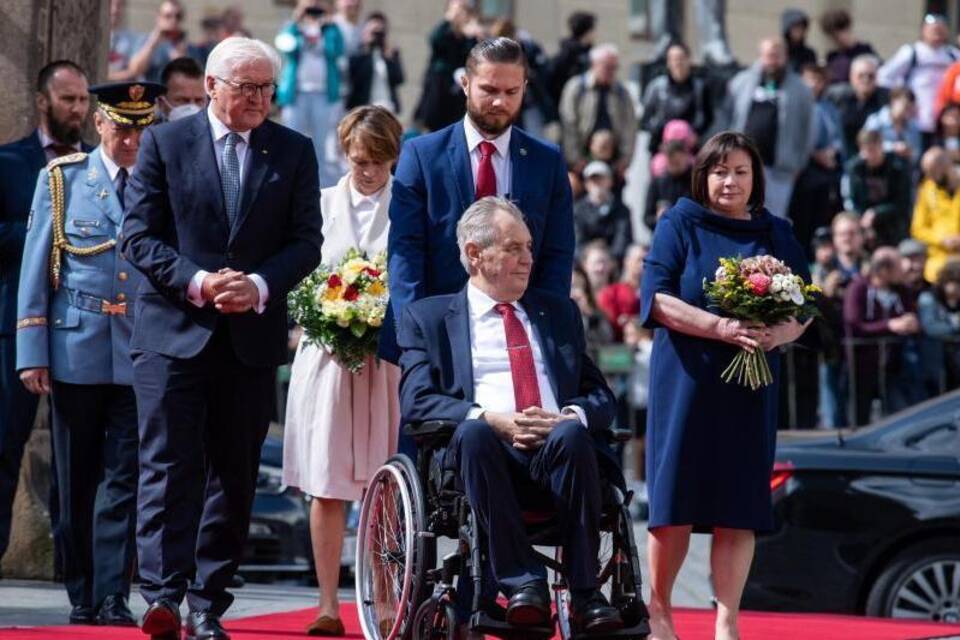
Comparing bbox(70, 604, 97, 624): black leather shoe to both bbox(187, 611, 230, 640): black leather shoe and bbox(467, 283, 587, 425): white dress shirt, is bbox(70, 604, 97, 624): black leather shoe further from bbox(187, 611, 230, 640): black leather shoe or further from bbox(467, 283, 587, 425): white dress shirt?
bbox(467, 283, 587, 425): white dress shirt

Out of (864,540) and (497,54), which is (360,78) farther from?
(497,54)

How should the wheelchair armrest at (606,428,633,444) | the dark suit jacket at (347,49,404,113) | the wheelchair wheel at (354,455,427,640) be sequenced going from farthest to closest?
the dark suit jacket at (347,49,404,113) < the wheelchair armrest at (606,428,633,444) < the wheelchair wheel at (354,455,427,640)

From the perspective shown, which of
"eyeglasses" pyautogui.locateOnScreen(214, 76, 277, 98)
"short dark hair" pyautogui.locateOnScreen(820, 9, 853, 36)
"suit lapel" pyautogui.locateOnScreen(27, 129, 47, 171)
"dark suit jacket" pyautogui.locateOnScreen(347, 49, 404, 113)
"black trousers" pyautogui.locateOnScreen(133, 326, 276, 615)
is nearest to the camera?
"black trousers" pyautogui.locateOnScreen(133, 326, 276, 615)

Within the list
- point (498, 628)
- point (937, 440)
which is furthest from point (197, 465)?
point (937, 440)

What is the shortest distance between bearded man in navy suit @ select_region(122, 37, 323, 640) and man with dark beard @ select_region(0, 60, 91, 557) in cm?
192

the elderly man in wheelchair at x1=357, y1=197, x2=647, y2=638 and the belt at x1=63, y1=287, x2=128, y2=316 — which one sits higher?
the belt at x1=63, y1=287, x2=128, y2=316

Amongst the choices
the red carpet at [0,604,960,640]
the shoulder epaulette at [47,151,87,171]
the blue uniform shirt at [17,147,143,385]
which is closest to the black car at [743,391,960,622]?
the red carpet at [0,604,960,640]

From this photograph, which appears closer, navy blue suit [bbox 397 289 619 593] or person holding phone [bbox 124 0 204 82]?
navy blue suit [bbox 397 289 619 593]

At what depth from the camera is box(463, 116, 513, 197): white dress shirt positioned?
930 centimetres

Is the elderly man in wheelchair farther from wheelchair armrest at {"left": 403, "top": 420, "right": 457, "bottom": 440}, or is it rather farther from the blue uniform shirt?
the blue uniform shirt

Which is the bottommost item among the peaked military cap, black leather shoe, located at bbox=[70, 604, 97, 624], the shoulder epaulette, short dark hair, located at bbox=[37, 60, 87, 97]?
black leather shoe, located at bbox=[70, 604, 97, 624]

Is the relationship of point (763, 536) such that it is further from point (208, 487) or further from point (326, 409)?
point (208, 487)

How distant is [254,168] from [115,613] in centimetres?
212

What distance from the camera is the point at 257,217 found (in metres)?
8.99
